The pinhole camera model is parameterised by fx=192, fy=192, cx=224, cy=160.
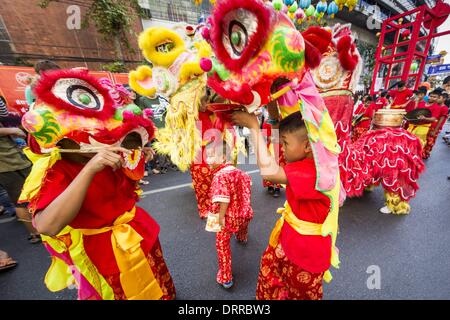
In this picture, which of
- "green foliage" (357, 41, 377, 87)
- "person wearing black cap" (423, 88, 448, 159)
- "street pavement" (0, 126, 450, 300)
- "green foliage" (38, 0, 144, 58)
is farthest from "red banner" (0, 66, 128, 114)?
"green foliage" (357, 41, 377, 87)

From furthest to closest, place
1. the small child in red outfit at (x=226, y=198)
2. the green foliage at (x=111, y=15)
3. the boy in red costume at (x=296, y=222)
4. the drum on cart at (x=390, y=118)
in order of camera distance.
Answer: the green foliage at (x=111, y=15) < the drum on cart at (x=390, y=118) < the small child in red outfit at (x=226, y=198) < the boy in red costume at (x=296, y=222)

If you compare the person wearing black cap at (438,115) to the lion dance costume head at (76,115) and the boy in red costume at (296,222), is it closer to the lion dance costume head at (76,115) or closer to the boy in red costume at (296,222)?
the boy in red costume at (296,222)

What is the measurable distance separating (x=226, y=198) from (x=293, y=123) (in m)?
0.80

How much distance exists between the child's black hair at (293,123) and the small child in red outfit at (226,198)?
2.20 ft

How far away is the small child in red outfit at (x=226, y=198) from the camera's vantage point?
1544 millimetres

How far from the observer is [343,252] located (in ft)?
7.02

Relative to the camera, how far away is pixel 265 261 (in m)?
1.33

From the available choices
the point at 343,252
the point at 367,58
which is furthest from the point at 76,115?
A: the point at 367,58

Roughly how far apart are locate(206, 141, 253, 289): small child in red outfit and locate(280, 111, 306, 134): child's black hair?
2.20 ft

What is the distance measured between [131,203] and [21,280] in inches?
74.8

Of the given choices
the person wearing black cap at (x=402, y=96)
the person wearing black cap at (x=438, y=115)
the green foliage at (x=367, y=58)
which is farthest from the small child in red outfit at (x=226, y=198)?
the green foliage at (x=367, y=58)

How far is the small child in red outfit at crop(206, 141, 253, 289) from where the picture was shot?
5.07ft

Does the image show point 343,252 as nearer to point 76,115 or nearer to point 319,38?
point 319,38

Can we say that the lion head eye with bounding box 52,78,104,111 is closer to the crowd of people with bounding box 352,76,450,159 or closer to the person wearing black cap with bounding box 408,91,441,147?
the crowd of people with bounding box 352,76,450,159
